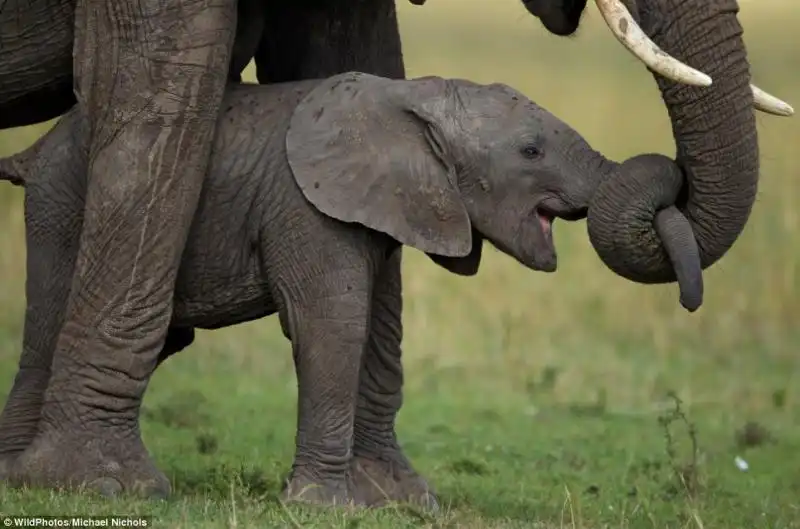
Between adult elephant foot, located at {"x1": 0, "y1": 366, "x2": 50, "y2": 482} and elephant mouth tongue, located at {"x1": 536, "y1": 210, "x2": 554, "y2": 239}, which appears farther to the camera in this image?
adult elephant foot, located at {"x1": 0, "y1": 366, "x2": 50, "y2": 482}

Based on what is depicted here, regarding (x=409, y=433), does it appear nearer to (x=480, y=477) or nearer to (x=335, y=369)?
(x=480, y=477)

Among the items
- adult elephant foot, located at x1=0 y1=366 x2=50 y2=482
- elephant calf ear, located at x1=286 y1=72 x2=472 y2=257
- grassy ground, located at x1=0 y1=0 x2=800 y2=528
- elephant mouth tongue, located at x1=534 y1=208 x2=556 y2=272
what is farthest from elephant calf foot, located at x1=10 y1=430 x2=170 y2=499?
elephant mouth tongue, located at x1=534 y1=208 x2=556 y2=272

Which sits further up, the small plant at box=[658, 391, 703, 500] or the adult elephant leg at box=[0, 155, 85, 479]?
the adult elephant leg at box=[0, 155, 85, 479]

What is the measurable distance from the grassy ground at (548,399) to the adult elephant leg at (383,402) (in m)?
0.25

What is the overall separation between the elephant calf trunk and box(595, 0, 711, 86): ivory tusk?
1.33ft

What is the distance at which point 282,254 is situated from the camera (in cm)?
804

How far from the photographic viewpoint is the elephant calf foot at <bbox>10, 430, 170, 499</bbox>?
7.95 m

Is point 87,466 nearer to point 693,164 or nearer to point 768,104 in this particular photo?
point 693,164

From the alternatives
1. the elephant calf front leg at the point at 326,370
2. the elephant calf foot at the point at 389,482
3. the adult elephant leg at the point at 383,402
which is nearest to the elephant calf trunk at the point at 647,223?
the elephant calf front leg at the point at 326,370

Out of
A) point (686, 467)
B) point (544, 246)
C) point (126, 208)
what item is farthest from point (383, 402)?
point (686, 467)

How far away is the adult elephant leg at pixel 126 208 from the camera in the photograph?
789 centimetres

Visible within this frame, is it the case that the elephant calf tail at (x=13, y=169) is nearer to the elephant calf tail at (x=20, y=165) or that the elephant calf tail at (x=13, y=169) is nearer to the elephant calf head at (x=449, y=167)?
the elephant calf tail at (x=20, y=165)

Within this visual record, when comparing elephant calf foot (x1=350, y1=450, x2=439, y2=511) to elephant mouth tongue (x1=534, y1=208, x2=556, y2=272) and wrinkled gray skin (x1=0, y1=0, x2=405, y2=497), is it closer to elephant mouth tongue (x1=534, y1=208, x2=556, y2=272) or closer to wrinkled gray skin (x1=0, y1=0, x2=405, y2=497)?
wrinkled gray skin (x1=0, y1=0, x2=405, y2=497)

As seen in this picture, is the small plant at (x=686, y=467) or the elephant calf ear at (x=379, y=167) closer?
the elephant calf ear at (x=379, y=167)
